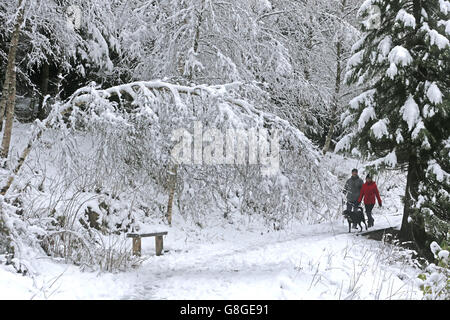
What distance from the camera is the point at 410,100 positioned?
9.52 meters

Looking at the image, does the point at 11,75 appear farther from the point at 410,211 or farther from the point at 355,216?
the point at 410,211

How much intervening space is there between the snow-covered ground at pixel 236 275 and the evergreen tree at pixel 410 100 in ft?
6.31

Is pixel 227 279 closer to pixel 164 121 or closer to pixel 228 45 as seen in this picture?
pixel 164 121

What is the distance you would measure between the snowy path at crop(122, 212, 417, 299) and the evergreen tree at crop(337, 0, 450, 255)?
77.4 inches

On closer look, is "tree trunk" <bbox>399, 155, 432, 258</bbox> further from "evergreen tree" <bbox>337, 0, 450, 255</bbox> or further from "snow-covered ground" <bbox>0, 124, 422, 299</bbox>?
"snow-covered ground" <bbox>0, 124, 422, 299</bbox>

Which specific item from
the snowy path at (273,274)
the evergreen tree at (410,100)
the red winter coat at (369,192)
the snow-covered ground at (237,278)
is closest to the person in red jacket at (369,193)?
the red winter coat at (369,192)

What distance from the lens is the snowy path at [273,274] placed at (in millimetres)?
5395

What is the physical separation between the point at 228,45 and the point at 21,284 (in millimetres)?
8979

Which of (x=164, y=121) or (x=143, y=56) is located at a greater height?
(x=143, y=56)

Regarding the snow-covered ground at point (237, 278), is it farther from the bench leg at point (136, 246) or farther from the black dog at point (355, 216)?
the black dog at point (355, 216)

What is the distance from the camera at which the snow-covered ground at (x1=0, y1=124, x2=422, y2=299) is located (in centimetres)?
519

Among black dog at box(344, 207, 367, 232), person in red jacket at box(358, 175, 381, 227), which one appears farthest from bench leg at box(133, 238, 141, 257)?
person in red jacket at box(358, 175, 381, 227)
